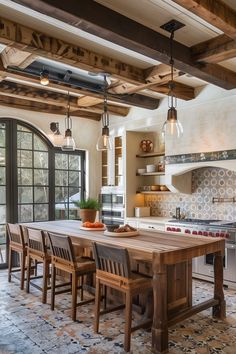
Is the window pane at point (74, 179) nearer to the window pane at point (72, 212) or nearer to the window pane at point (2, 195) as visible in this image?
the window pane at point (72, 212)

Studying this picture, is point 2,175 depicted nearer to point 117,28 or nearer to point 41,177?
point 41,177

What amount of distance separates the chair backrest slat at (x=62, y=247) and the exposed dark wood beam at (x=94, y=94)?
2.04 metres

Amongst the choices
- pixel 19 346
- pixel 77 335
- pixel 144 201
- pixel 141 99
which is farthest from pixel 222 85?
pixel 19 346

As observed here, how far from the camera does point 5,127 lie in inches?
220

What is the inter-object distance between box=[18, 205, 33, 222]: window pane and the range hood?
2538 millimetres

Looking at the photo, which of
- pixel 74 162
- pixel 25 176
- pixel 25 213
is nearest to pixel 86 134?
pixel 74 162

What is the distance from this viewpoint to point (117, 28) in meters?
2.80

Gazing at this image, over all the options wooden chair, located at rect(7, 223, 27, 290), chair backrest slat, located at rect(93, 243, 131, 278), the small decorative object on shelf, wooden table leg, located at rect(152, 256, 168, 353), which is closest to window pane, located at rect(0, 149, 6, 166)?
wooden chair, located at rect(7, 223, 27, 290)

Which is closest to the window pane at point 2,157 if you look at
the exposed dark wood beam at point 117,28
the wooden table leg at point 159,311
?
the exposed dark wood beam at point 117,28

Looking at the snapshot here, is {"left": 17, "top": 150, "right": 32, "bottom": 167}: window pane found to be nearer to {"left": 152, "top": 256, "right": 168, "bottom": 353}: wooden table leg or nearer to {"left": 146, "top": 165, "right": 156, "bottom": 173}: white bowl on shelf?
A: {"left": 146, "top": 165, "right": 156, "bottom": 173}: white bowl on shelf

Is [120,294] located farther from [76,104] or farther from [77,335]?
[76,104]

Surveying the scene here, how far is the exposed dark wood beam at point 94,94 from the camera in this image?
4.02m

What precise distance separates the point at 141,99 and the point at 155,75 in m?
1.35

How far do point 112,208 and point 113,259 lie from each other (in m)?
3.51
